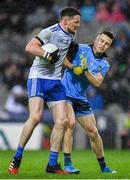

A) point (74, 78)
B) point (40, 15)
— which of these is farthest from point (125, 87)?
point (74, 78)

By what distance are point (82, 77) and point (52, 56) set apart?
1054mm

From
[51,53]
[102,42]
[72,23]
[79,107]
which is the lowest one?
[79,107]

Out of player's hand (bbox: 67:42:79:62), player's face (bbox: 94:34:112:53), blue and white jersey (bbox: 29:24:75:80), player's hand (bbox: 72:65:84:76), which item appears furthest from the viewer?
player's hand (bbox: 67:42:79:62)

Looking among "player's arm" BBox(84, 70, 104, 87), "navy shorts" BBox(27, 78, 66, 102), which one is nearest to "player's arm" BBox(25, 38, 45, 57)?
"navy shorts" BBox(27, 78, 66, 102)

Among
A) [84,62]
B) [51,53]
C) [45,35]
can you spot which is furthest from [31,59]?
[51,53]

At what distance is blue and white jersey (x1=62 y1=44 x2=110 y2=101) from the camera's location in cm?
1141

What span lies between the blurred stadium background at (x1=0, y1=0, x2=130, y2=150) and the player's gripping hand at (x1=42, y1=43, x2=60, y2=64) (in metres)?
8.38

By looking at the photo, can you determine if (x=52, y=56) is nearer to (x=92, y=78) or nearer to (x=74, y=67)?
(x=74, y=67)

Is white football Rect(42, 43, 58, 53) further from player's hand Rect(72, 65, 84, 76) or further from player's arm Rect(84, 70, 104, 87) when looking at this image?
player's arm Rect(84, 70, 104, 87)

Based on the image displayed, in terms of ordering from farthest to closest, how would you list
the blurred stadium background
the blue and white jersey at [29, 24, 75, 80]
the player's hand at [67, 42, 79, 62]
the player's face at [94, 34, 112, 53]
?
the blurred stadium background < the player's hand at [67, 42, 79, 62] < the player's face at [94, 34, 112, 53] < the blue and white jersey at [29, 24, 75, 80]

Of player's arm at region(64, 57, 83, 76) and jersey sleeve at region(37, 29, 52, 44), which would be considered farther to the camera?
player's arm at region(64, 57, 83, 76)

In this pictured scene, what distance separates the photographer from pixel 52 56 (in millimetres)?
10461

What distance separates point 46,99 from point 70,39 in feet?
2.77

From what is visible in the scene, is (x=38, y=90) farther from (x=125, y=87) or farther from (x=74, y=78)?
(x=125, y=87)
